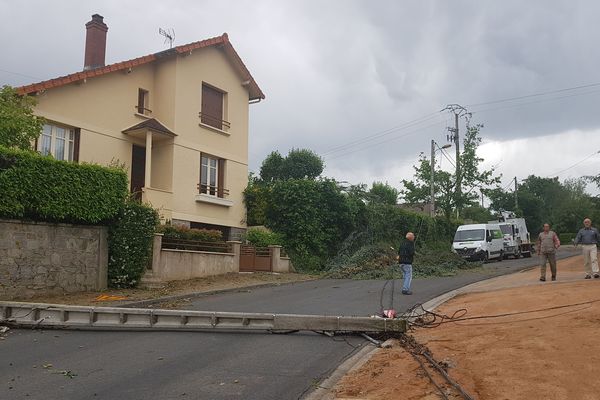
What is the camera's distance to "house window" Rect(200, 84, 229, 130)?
2519 centimetres

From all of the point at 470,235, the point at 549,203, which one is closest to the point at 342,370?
the point at 470,235

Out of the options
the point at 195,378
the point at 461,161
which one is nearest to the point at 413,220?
the point at 461,161

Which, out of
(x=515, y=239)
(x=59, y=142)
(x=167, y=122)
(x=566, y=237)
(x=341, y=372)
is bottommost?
(x=341, y=372)

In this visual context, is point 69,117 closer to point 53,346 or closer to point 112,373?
point 53,346

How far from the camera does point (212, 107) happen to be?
25688mm

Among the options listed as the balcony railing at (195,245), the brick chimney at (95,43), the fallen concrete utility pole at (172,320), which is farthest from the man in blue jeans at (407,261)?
the brick chimney at (95,43)

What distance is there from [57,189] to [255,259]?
30.8 ft

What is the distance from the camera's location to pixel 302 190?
2600cm

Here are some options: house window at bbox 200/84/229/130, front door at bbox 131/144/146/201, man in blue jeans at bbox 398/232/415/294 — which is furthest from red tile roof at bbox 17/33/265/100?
man in blue jeans at bbox 398/232/415/294

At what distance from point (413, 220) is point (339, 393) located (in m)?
26.2

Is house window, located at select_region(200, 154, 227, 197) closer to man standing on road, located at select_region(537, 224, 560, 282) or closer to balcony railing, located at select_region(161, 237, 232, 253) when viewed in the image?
balcony railing, located at select_region(161, 237, 232, 253)

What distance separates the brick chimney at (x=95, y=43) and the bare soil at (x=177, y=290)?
11.0m

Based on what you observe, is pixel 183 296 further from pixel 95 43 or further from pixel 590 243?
pixel 95 43

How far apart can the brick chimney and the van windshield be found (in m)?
20.5
